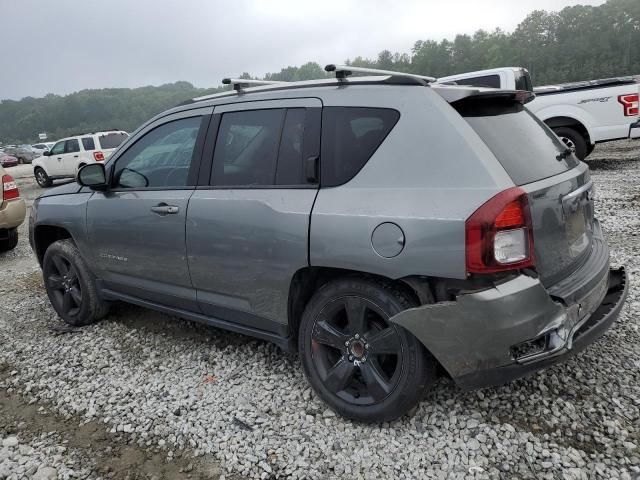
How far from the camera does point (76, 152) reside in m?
16.8

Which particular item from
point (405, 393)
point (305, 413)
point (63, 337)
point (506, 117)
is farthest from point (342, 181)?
point (63, 337)

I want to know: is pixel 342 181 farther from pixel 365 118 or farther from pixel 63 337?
pixel 63 337

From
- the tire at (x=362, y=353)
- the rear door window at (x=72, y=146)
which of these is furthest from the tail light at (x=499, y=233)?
the rear door window at (x=72, y=146)

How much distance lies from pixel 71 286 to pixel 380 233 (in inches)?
124

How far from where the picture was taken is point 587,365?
2850 mm

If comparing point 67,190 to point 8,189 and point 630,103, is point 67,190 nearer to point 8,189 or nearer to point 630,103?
point 8,189

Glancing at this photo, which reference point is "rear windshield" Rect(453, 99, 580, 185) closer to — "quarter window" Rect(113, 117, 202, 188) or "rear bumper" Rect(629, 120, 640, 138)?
"quarter window" Rect(113, 117, 202, 188)

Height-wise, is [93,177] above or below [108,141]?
below

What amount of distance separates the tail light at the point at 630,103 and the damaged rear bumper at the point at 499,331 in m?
8.23

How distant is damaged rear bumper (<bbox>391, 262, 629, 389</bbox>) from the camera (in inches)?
82.4

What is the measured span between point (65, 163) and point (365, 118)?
1723 cm

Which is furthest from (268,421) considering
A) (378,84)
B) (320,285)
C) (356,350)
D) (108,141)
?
(108,141)

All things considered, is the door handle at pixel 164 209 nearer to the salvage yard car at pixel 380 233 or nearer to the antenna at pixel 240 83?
the salvage yard car at pixel 380 233

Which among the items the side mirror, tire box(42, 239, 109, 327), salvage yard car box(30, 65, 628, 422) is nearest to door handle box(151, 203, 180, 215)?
salvage yard car box(30, 65, 628, 422)
